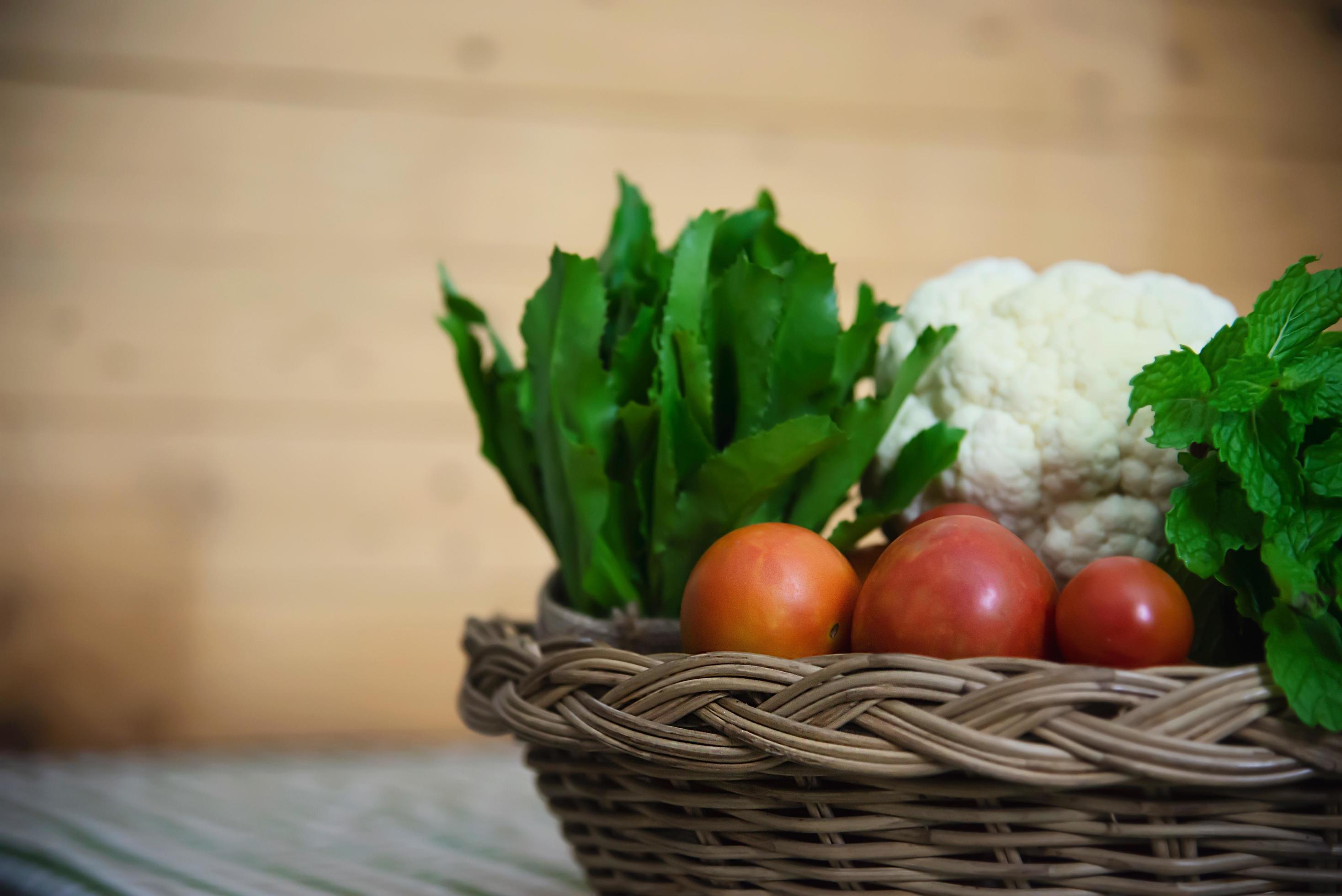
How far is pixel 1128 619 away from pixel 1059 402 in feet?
0.72

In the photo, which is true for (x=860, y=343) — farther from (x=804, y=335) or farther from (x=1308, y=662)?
(x=1308, y=662)

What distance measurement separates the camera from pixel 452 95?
1429mm

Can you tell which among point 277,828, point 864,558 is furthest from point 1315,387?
point 277,828

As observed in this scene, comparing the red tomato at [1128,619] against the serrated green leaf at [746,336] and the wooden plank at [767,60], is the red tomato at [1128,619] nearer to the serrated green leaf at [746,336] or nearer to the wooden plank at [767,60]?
the serrated green leaf at [746,336]

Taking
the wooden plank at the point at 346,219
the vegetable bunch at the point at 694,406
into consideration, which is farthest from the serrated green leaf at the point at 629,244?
the wooden plank at the point at 346,219

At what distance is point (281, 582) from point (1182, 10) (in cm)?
175

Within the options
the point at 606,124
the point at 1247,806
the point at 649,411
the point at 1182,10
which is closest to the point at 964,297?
the point at 649,411

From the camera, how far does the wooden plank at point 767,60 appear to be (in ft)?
4.42

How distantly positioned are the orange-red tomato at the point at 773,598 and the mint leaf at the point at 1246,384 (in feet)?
0.62

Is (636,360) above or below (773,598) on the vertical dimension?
above

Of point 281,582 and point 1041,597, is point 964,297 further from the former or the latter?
point 281,582

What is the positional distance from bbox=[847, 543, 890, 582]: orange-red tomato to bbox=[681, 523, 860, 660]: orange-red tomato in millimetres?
71

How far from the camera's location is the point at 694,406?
559 mm

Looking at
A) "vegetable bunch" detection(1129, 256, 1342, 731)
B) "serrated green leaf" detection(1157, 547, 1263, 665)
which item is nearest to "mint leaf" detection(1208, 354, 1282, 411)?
"vegetable bunch" detection(1129, 256, 1342, 731)
